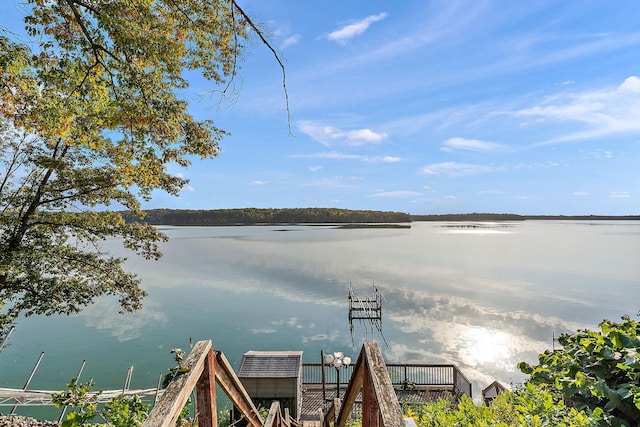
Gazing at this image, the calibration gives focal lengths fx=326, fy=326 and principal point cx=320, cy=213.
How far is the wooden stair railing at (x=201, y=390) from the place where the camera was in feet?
5.03

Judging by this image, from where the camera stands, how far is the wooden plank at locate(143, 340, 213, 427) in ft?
4.83

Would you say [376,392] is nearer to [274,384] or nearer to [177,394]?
[177,394]

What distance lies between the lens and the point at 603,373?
2.92m

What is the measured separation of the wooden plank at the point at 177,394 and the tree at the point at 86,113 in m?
3.74

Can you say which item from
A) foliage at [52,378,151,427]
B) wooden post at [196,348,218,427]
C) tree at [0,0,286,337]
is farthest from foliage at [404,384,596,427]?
tree at [0,0,286,337]

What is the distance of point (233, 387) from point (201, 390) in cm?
63

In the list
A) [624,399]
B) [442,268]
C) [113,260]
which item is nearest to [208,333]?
[113,260]

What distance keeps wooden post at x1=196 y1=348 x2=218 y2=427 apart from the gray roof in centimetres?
1192

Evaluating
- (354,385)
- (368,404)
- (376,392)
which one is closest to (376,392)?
(376,392)

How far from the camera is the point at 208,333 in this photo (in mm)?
23469

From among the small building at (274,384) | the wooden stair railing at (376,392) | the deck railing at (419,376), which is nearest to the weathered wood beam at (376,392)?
the wooden stair railing at (376,392)

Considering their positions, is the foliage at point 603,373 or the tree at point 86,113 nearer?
the foliage at point 603,373

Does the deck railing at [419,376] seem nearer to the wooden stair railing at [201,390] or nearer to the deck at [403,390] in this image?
the deck at [403,390]

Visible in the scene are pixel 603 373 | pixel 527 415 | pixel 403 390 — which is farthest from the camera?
pixel 403 390
